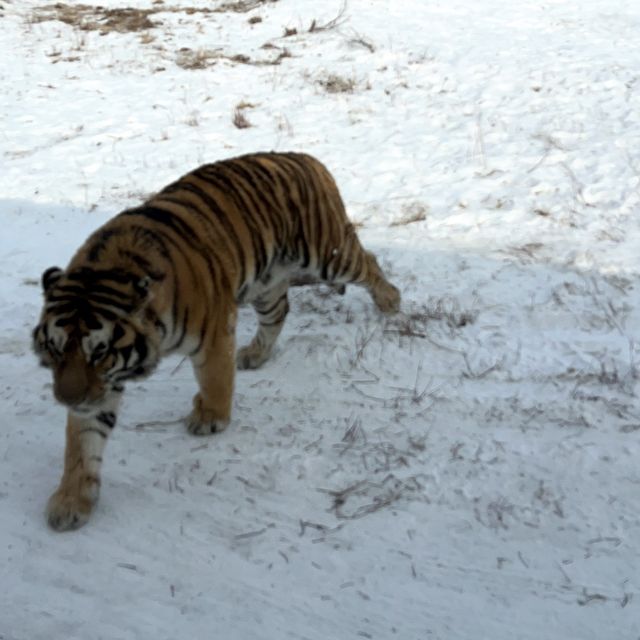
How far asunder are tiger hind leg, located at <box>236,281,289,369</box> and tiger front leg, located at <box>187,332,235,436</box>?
65 cm

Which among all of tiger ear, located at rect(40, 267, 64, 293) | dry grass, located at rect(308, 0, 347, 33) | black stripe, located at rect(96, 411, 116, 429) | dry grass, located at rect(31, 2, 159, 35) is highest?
tiger ear, located at rect(40, 267, 64, 293)

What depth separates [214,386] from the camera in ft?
12.5

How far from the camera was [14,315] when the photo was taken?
521 cm

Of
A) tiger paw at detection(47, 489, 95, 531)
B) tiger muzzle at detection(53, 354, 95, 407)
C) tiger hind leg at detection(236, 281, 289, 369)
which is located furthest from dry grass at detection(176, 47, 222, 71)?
tiger muzzle at detection(53, 354, 95, 407)

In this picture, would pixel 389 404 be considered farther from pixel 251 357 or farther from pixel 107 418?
pixel 107 418

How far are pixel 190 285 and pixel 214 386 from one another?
54 cm

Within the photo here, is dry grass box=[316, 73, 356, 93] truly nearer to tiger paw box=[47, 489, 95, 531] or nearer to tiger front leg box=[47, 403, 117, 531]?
tiger front leg box=[47, 403, 117, 531]

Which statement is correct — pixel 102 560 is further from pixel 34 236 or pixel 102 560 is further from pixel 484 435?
pixel 34 236

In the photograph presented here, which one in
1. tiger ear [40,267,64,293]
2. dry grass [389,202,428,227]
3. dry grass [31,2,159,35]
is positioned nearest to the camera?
tiger ear [40,267,64,293]

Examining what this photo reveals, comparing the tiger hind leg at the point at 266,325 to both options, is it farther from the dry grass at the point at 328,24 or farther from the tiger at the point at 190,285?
the dry grass at the point at 328,24

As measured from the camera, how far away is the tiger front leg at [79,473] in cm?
333

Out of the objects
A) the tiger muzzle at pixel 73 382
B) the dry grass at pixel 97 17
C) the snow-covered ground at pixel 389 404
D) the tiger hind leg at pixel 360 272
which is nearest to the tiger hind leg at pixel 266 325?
the snow-covered ground at pixel 389 404

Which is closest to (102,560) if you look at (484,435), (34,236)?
(484,435)

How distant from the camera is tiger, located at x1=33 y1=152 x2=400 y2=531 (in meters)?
3.02
